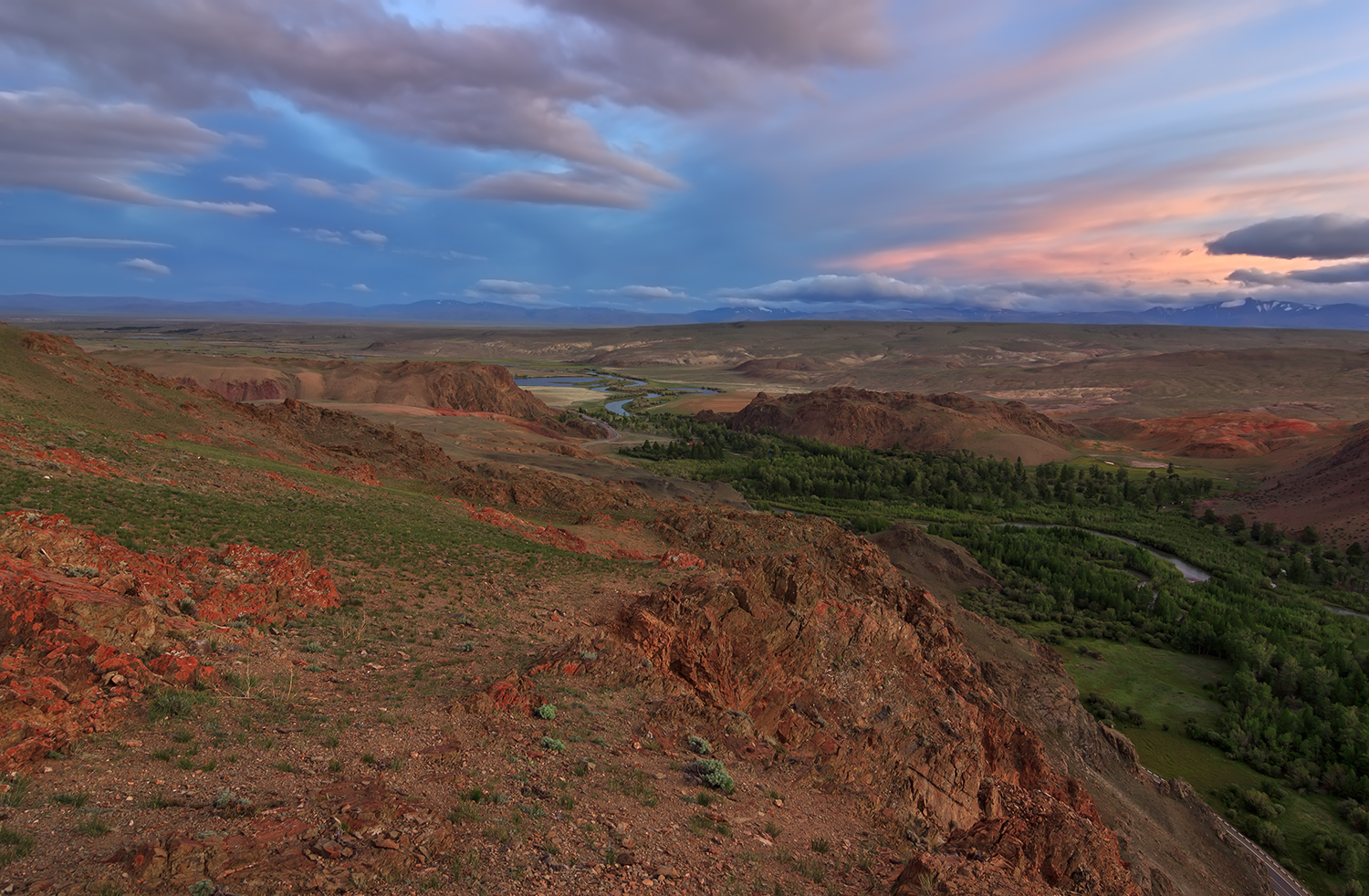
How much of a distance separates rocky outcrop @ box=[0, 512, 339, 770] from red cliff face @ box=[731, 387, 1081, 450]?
9949 centimetres

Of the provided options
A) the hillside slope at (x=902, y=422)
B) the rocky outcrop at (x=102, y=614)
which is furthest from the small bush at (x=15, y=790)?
the hillside slope at (x=902, y=422)

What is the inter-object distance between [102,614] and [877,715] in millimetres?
15637

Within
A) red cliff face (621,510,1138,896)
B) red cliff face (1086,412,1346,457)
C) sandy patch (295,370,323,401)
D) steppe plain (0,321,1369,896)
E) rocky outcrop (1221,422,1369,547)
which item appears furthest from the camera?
sandy patch (295,370,323,401)

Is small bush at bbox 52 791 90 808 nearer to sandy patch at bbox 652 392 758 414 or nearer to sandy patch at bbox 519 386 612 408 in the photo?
sandy patch at bbox 652 392 758 414

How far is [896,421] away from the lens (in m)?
111

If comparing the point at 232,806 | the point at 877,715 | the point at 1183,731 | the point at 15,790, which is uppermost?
the point at 15,790

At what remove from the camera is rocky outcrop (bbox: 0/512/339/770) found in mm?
8828

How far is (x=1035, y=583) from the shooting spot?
161 feet

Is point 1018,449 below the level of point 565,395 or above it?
below

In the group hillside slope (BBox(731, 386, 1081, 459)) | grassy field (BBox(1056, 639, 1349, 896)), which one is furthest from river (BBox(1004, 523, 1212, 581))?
hillside slope (BBox(731, 386, 1081, 459))

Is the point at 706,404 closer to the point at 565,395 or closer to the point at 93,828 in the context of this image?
the point at 565,395

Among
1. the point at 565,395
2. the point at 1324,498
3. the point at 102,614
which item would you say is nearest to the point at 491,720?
the point at 102,614

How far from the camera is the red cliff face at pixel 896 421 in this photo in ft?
349

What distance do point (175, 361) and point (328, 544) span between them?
11940cm
